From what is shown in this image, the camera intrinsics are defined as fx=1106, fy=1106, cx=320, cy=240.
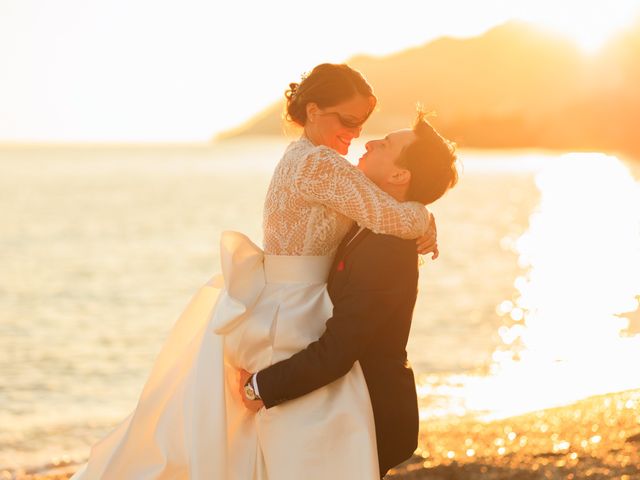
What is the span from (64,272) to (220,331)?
1269 inches

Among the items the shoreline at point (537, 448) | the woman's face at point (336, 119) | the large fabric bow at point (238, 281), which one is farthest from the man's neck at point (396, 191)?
the shoreline at point (537, 448)

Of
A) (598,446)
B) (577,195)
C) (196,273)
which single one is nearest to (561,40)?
(577,195)

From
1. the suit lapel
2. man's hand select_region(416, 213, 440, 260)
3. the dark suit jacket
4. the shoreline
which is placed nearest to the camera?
the dark suit jacket

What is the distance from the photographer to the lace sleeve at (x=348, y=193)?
374 centimetres

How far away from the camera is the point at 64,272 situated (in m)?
35.2

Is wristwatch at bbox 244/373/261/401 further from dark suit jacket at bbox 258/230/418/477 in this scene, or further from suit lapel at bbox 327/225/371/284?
suit lapel at bbox 327/225/371/284

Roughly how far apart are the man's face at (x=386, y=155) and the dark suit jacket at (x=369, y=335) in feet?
0.69

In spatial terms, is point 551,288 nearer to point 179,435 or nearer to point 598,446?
point 598,446

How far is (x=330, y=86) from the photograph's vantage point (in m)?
3.82

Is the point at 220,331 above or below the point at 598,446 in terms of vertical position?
above

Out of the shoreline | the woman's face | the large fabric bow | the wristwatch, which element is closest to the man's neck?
the woman's face

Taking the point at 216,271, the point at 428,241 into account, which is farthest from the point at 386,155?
the point at 216,271

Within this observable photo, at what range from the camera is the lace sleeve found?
374 centimetres

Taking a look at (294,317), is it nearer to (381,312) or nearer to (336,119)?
(381,312)
